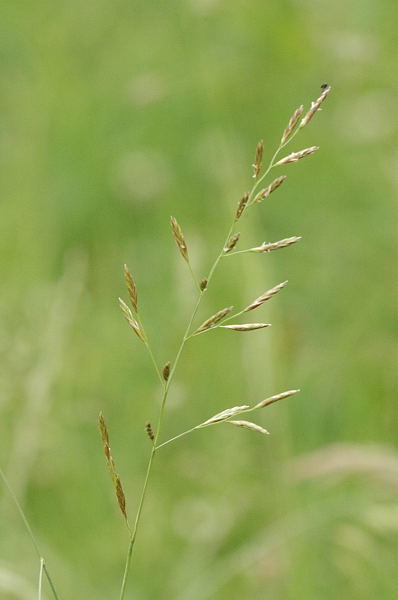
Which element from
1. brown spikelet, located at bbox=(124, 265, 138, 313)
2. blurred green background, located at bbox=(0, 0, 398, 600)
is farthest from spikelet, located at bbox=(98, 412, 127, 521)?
Answer: blurred green background, located at bbox=(0, 0, 398, 600)

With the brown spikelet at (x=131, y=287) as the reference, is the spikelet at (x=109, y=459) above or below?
below

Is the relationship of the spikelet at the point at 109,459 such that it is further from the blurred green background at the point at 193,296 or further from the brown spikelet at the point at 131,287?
the blurred green background at the point at 193,296

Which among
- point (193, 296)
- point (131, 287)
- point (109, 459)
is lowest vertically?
point (193, 296)

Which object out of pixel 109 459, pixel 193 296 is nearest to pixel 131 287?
pixel 109 459

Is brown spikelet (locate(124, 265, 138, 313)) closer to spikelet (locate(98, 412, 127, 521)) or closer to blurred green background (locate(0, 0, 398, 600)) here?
spikelet (locate(98, 412, 127, 521))

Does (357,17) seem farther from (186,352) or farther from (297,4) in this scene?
(186,352)

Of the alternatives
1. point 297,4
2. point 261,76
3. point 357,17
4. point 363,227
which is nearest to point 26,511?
point 363,227

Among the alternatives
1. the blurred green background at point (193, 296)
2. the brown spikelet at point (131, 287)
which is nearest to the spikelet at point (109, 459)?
the brown spikelet at point (131, 287)

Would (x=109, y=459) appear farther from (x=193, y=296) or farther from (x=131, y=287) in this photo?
(x=193, y=296)
